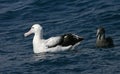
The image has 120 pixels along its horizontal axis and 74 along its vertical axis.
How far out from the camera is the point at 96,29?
23266 millimetres

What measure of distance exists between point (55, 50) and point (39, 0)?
7.28m

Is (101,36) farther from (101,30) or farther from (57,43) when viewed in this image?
(57,43)

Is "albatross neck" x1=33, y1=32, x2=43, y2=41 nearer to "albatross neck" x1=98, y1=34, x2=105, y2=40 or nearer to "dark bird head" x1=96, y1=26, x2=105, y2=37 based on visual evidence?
"dark bird head" x1=96, y1=26, x2=105, y2=37

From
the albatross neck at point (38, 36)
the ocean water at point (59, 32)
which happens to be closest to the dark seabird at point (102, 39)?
the ocean water at point (59, 32)

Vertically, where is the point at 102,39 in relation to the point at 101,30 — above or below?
below

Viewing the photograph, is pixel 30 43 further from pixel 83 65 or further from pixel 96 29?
pixel 83 65

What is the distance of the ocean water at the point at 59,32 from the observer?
62.2ft

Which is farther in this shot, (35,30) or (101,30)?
(35,30)

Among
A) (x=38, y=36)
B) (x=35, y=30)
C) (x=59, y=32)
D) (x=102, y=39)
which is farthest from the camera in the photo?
(x=59, y=32)

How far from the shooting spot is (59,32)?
23.6 meters

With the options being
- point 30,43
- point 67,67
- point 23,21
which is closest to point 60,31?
point 30,43

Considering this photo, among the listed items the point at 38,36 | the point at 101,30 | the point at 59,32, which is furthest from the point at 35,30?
the point at 101,30

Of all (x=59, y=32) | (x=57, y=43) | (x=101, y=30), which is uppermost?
(x=101, y=30)

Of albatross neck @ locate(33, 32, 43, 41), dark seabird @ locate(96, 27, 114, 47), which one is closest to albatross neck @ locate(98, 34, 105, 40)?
dark seabird @ locate(96, 27, 114, 47)
